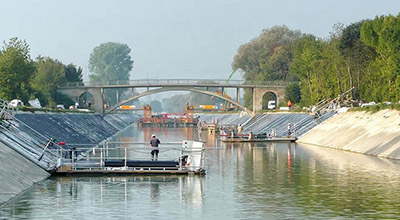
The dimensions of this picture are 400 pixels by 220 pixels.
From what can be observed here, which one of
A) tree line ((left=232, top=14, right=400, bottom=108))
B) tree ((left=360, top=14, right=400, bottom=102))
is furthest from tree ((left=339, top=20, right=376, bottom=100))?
tree ((left=360, top=14, right=400, bottom=102))

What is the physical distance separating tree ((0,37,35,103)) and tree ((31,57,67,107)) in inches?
1063

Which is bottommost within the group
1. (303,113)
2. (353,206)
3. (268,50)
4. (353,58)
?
(353,206)

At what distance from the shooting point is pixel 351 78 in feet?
345

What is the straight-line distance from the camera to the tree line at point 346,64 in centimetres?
9288

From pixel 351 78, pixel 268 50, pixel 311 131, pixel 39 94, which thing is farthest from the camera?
pixel 268 50

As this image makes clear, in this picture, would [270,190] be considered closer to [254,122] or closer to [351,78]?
[351,78]

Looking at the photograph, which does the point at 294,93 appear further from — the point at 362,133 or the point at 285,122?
the point at 362,133

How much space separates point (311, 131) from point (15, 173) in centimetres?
5737

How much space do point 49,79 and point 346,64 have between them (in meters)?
72.0

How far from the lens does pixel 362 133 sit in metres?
71.2

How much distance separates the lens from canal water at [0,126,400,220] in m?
Answer: 29.7

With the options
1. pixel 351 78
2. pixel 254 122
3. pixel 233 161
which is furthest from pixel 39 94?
pixel 233 161

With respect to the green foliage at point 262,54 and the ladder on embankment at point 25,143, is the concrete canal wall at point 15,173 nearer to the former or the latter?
the ladder on embankment at point 25,143

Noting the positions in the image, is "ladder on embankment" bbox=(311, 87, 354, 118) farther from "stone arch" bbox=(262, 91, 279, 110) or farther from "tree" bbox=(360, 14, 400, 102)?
"stone arch" bbox=(262, 91, 279, 110)
